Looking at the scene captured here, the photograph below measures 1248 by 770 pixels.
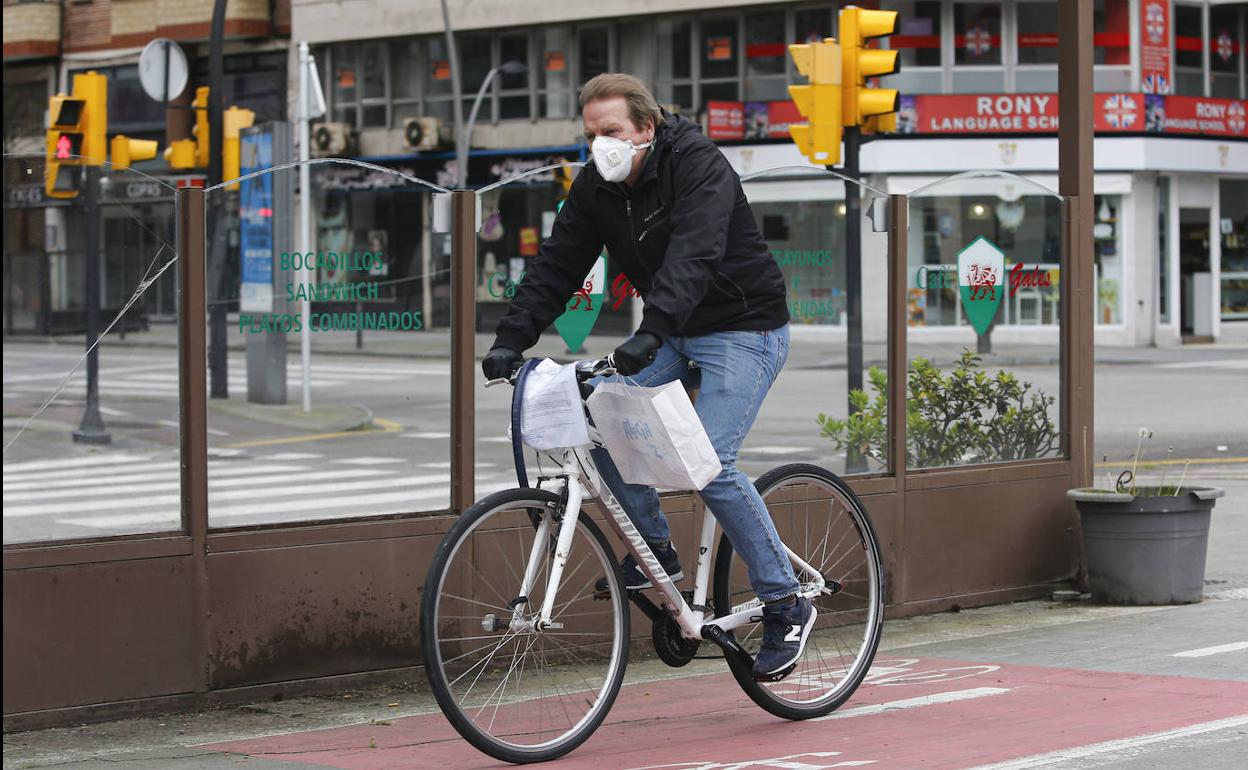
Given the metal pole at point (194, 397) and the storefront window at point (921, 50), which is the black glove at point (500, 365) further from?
the storefront window at point (921, 50)

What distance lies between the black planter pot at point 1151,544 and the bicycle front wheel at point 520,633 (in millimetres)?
3522

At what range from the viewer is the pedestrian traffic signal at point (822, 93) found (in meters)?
13.1

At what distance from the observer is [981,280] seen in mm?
8594

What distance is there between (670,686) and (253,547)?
1565 millimetres

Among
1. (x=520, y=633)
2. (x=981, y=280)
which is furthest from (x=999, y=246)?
(x=520, y=633)

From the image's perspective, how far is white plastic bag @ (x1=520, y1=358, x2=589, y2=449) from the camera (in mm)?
5184

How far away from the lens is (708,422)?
5527 mm

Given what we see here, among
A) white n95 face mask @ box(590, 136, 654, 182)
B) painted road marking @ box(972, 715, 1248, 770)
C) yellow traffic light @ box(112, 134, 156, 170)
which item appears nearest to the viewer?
painted road marking @ box(972, 715, 1248, 770)

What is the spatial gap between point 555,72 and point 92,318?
35418 millimetres

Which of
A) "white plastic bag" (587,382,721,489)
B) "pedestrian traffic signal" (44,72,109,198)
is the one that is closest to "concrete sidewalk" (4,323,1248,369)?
"white plastic bag" (587,382,721,489)

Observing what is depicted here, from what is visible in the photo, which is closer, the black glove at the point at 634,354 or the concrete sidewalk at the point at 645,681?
the black glove at the point at 634,354

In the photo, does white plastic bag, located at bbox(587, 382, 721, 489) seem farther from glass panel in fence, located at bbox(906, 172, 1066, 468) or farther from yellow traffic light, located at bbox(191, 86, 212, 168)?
yellow traffic light, located at bbox(191, 86, 212, 168)

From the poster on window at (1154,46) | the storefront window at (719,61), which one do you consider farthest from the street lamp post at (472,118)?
the poster on window at (1154,46)

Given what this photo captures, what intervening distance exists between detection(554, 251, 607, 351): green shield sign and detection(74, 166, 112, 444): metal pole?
1.77 metres
